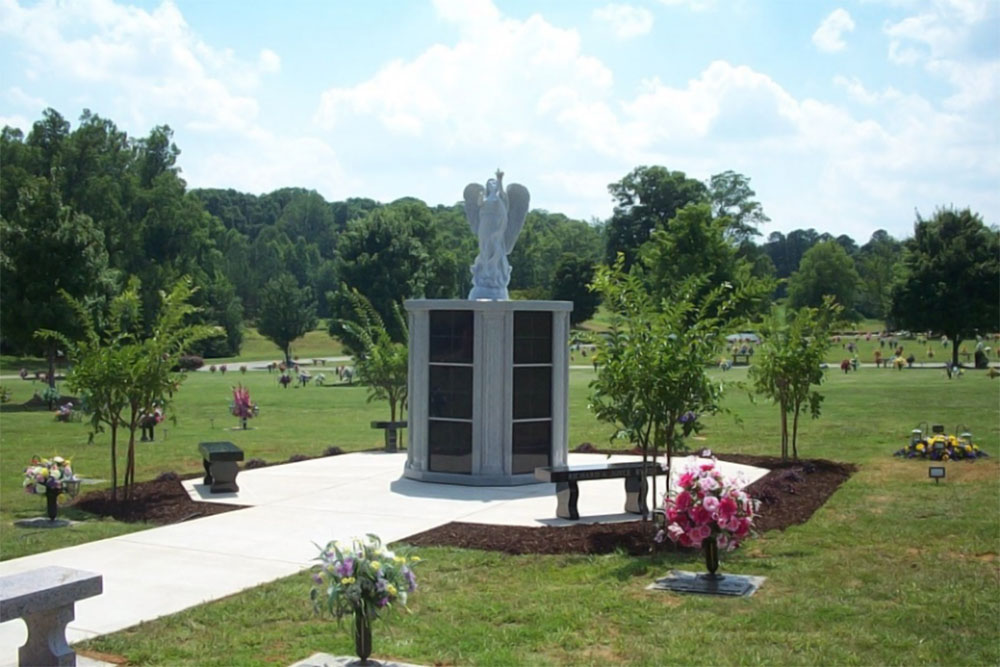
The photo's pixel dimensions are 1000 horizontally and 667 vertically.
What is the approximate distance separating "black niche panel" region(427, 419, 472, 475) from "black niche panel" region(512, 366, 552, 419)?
829 millimetres

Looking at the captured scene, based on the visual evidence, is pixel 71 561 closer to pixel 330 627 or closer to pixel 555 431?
pixel 330 627

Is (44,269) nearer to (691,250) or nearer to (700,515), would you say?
(691,250)

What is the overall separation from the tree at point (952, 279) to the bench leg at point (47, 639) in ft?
177

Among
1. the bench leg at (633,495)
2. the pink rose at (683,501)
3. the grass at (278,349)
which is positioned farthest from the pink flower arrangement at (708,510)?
the grass at (278,349)

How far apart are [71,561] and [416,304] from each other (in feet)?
23.1

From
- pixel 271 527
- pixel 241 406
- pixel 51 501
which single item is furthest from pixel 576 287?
pixel 271 527

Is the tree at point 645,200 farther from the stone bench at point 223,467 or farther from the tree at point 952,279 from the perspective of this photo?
the stone bench at point 223,467

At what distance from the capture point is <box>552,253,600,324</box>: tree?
83.2m

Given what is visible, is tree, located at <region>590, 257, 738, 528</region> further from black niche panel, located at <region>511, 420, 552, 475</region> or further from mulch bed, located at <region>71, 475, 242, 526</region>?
mulch bed, located at <region>71, 475, 242, 526</region>

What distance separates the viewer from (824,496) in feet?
47.0

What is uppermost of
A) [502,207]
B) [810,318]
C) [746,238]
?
[746,238]

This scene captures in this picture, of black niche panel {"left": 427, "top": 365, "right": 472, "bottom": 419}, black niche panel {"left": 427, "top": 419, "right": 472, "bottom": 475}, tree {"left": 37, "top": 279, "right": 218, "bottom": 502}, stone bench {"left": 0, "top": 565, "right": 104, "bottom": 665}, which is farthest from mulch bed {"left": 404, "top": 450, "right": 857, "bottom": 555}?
stone bench {"left": 0, "top": 565, "right": 104, "bottom": 665}

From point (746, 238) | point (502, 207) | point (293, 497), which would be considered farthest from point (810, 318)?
point (746, 238)

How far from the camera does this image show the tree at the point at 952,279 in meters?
56.2
